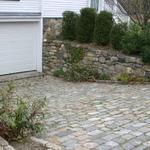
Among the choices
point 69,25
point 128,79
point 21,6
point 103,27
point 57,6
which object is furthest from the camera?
point 57,6

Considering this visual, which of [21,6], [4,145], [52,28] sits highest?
[21,6]

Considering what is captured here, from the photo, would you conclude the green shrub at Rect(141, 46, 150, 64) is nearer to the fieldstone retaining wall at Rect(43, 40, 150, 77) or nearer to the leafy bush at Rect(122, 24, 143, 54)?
the fieldstone retaining wall at Rect(43, 40, 150, 77)

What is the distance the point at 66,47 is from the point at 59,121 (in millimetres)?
8087

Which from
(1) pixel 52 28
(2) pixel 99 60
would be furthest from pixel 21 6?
(2) pixel 99 60

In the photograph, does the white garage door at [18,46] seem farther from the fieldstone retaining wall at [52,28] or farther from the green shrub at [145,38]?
the green shrub at [145,38]

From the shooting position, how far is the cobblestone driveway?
21.3 ft

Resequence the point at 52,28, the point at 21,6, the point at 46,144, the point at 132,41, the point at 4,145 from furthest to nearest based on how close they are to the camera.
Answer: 1. the point at 52,28
2. the point at 21,6
3. the point at 132,41
4. the point at 46,144
5. the point at 4,145

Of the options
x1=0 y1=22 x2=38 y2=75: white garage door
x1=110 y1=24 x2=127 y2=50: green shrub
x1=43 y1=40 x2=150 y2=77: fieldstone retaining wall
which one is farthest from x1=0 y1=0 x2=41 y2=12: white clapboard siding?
x1=110 y1=24 x2=127 y2=50: green shrub

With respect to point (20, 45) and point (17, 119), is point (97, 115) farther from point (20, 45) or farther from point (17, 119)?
point (20, 45)

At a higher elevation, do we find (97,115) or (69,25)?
(69,25)

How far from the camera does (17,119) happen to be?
6406mm

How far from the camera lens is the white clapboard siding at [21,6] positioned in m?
14.4

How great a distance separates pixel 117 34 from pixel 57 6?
3.65 m

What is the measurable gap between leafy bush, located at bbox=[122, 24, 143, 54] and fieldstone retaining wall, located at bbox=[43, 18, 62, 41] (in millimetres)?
3732
